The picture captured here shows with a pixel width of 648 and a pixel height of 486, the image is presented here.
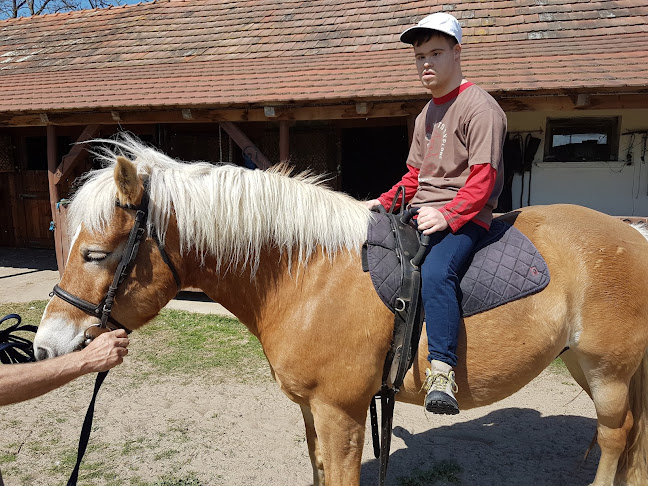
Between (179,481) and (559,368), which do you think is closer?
(179,481)

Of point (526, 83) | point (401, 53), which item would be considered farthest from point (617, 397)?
point (401, 53)

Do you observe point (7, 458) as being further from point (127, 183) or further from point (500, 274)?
point (500, 274)

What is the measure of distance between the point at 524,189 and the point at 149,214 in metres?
6.64

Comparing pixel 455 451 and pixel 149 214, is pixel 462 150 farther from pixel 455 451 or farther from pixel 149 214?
pixel 455 451

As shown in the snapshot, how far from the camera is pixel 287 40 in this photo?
8.26 metres

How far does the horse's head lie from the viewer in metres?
1.67

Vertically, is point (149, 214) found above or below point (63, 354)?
above

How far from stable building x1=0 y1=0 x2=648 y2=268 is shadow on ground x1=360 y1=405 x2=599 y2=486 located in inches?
120

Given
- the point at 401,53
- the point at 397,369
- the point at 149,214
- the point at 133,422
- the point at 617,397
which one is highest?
the point at 401,53

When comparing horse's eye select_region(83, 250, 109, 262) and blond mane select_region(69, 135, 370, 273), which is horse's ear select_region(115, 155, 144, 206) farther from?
horse's eye select_region(83, 250, 109, 262)

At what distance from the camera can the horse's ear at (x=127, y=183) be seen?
158 centimetres

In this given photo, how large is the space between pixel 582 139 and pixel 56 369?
7522mm

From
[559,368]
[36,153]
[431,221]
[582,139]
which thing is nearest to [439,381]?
[431,221]

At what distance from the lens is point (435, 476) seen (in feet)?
9.14
